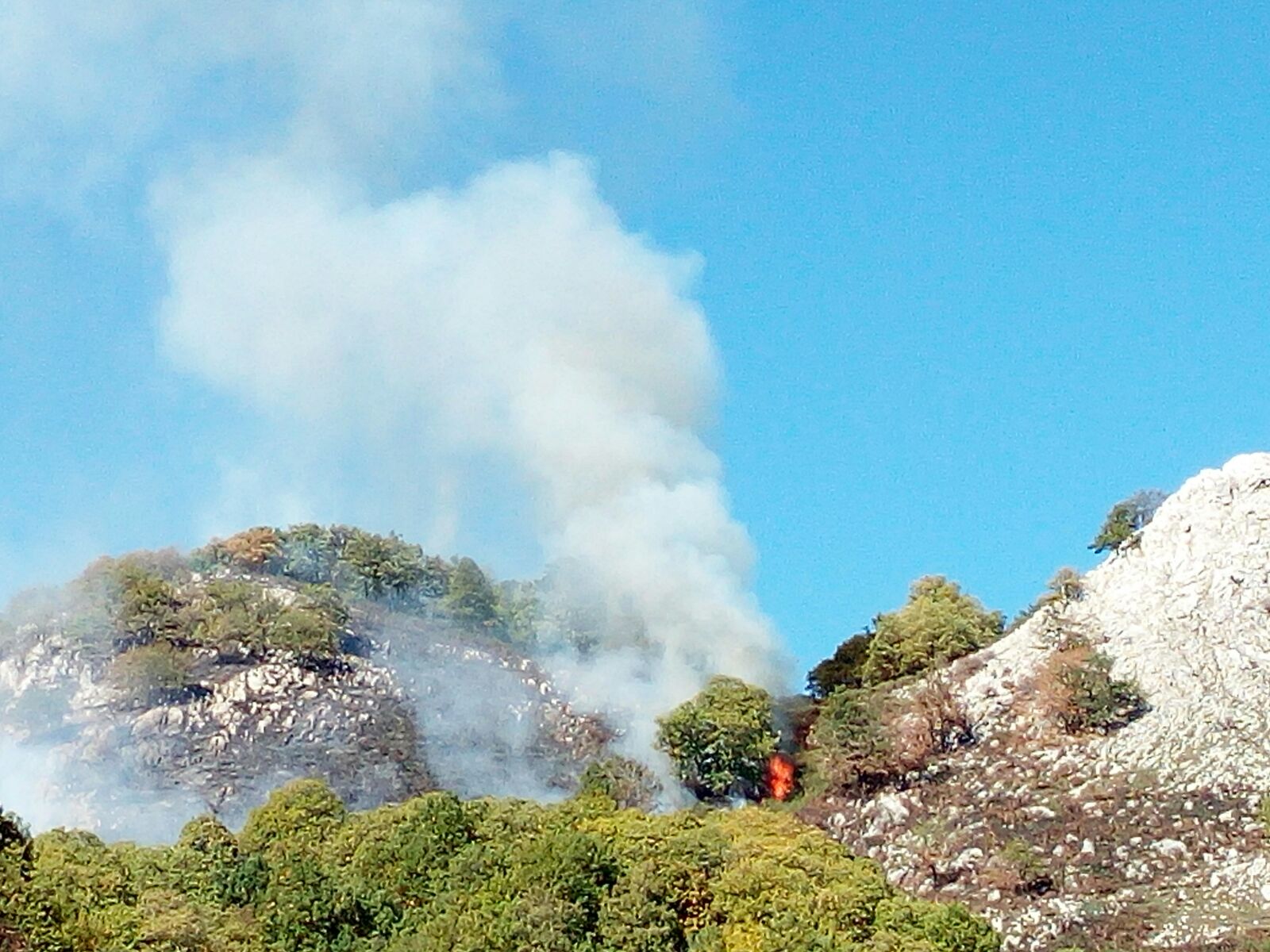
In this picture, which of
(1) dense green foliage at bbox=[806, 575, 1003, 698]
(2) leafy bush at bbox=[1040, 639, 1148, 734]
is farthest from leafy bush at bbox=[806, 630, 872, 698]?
(2) leafy bush at bbox=[1040, 639, 1148, 734]

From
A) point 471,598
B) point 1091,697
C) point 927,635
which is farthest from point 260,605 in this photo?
point 1091,697

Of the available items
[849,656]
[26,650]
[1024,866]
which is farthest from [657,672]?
[1024,866]

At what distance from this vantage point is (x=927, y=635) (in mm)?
101062

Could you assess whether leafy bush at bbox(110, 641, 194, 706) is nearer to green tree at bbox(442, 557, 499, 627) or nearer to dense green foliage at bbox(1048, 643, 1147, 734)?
green tree at bbox(442, 557, 499, 627)

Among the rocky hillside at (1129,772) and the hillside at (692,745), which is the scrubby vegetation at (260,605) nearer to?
the hillside at (692,745)

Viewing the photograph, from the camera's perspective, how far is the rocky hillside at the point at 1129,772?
63.6 m

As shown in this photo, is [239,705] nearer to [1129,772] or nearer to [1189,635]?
[1129,772]

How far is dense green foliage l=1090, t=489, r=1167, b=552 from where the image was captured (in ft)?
347

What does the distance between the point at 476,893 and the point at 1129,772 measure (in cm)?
3211

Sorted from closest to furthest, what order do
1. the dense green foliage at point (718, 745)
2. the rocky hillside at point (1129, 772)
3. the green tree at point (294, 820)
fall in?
the rocky hillside at point (1129, 772) → the green tree at point (294, 820) → the dense green foliage at point (718, 745)

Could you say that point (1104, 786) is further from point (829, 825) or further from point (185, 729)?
point (185, 729)

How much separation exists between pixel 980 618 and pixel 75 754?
51.2 metres

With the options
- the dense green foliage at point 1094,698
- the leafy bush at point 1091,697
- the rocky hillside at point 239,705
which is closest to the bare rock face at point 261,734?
the rocky hillside at point 239,705

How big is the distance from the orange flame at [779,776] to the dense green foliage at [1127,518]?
2301cm
